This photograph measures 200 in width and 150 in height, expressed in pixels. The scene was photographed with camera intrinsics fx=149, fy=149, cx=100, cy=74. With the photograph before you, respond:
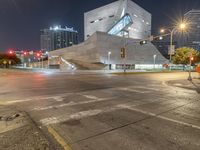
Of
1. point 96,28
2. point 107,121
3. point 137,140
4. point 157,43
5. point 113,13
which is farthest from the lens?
point 157,43

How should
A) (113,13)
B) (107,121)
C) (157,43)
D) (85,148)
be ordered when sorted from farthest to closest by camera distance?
(157,43) < (113,13) < (107,121) < (85,148)

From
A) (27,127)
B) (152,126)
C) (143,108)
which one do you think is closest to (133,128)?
(152,126)

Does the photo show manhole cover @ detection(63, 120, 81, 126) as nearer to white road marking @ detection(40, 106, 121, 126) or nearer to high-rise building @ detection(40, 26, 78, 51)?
white road marking @ detection(40, 106, 121, 126)

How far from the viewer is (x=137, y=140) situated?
12.0 ft

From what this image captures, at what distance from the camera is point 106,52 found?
6284 cm

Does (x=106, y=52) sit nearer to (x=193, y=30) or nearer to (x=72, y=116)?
(x=72, y=116)

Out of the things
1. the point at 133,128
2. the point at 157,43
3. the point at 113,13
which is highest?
the point at 113,13

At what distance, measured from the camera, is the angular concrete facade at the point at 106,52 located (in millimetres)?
60844

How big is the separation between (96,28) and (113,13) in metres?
16.1

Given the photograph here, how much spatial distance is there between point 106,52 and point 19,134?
6022 cm

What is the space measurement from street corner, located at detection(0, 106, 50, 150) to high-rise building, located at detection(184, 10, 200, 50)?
5235 inches

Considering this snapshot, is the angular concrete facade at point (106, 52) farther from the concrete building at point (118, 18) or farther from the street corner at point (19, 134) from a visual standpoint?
the street corner at point (19, 134)

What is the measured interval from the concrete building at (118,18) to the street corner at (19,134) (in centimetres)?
8754

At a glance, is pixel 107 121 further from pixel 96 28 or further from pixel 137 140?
pixel 96 28
